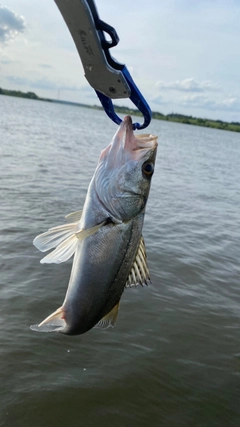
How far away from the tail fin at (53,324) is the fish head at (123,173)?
0.93 m

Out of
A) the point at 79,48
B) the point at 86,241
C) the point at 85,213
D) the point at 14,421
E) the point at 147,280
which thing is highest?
the point at 79,48

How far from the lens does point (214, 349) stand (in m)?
6.42

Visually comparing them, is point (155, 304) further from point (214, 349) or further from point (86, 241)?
point (86, 241)

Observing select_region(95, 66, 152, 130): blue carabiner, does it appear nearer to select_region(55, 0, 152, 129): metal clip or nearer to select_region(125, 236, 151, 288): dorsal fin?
select_region(55, 0, 152, 129): metal clip

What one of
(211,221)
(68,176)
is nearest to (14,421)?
(211,221)

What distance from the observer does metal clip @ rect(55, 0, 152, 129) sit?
8.67 feet

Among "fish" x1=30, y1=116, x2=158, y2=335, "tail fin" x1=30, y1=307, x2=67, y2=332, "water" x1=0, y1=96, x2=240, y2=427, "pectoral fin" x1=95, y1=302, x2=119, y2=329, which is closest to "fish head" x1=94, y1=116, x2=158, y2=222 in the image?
"fish" x1=30, y1=116, x2=158, y2=335

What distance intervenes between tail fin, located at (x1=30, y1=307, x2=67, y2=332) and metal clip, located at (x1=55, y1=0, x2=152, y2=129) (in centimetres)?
177

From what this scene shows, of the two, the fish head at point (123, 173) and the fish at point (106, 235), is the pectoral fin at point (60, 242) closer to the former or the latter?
the fish at point (106, 235)

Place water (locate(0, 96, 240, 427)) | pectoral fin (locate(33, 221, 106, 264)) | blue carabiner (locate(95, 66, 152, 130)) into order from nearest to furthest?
1. blue carabiner (locate(95, 66, 152, 130))
2. pectoral fin (locate(33, 221, 106, 264))
3. water (locate(0, 96, 240, 427))

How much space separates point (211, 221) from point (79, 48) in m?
11.9

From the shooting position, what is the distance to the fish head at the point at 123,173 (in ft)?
10.5

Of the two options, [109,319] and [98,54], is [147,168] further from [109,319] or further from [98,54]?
[109,319]

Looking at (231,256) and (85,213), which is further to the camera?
Result: (231,256)
